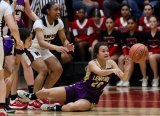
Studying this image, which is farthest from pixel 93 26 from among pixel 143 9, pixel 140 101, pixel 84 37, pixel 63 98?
pixel 63 98

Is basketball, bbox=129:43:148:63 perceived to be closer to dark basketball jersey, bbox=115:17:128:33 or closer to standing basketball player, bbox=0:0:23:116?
standing basketball player, bbox=0:0:23:116

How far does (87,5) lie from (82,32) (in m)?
0.88

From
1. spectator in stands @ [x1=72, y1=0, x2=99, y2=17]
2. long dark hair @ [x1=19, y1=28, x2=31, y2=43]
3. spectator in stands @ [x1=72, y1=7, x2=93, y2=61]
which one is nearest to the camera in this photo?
long dark hair @ [x1=19, y1=28, x2=31, y2=43]

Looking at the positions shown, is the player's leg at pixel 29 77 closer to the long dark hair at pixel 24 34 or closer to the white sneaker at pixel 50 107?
the white sneaker at pixel 50 107

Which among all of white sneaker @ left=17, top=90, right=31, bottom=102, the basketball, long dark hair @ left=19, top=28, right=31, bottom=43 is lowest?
white sneaker @ left=17, top=90, right=31, bottom=102

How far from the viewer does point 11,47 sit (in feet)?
24.3

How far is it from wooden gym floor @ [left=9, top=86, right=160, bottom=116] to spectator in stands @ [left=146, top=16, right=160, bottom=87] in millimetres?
806

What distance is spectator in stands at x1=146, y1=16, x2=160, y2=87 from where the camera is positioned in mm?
12336

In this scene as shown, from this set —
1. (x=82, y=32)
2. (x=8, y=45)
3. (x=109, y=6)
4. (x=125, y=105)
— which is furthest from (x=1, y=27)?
(x=109, y=6)

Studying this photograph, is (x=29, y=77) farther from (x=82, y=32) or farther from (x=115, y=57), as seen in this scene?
(x=82, y=32)

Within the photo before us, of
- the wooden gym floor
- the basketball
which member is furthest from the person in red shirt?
the basketball

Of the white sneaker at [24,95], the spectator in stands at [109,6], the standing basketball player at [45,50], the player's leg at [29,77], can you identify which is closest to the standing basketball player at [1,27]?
the white sneaker at [24,95]

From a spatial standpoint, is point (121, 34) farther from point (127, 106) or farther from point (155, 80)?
point (127, 106)

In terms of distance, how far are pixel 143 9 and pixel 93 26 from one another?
1455 mm
